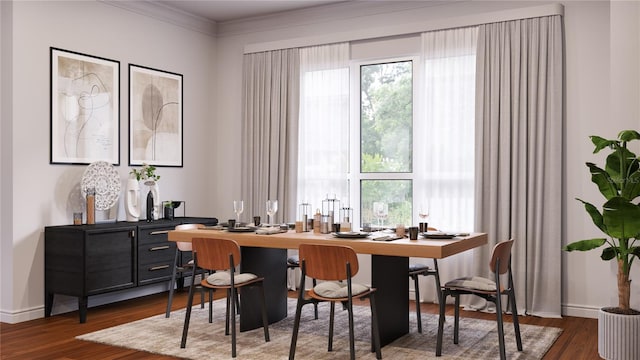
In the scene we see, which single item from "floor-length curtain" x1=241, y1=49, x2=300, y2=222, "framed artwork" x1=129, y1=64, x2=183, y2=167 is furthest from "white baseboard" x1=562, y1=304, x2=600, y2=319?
"framed artwork" x1=129, y1=64, x2=183, y2=167

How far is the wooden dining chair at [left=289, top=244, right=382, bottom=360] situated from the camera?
3.57m

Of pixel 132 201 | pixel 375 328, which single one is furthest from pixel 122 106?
pixel 375 328

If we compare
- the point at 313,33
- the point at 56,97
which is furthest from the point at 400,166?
the point at 56,97

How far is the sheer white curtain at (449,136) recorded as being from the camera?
18.4 feet

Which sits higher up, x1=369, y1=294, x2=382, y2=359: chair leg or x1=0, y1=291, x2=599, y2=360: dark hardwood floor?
x1=369, y1=294, x2=382, y2=359: chair leg

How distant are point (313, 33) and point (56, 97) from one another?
8.79 ft

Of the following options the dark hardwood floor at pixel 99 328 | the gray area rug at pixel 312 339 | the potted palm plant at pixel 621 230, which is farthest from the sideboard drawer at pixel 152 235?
the potted palm plant at pixel 621 230

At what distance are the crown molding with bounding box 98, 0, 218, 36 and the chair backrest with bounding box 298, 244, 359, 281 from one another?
11.5 ft

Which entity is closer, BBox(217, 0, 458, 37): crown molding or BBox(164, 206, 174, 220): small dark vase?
BBox(217, 0, 458, 37): crown molding

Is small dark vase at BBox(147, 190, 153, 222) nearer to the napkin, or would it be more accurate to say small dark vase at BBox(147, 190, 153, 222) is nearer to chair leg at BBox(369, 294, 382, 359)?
the napkin

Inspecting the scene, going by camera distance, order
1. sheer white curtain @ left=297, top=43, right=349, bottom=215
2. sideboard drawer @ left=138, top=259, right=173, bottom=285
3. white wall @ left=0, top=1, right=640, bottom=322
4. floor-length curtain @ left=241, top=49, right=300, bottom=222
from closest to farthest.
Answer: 1. white wall @ left=0, top=1, right=640, bottom=322
2. sideboard drawer @ left=138, top=259, right=173, bottom=285
3. sheer white curtain @ left=297, top=43, right=349, bottom=215
4. floor-length curtain @ left=241, top=49, right=300, bottom=222

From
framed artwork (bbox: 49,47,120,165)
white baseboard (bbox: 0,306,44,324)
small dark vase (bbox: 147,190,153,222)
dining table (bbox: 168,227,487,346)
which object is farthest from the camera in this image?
small dark vase (bbox: 147,190,153,222)

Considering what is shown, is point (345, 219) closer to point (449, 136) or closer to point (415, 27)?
point (449, 136)

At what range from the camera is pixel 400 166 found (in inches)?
239
